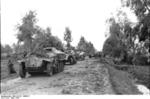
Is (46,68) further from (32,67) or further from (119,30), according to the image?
(119,30)

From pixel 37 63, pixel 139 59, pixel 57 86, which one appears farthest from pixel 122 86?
pixel 139 59

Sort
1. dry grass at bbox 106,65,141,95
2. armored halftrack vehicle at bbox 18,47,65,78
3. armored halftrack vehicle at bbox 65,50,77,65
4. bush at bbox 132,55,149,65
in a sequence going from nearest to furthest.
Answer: dry grass at bbox 106,65,141,95 < armored halftrack vehicle at bbox 18,47,65,78 < armored halftrack vehicle at bbox 65,50,77,65 < bush at bbox 132,55,149,65

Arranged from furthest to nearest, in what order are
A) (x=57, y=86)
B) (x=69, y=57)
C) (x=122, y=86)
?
(x=69, y=57)
(x=122, y=86)
(x=57, y=86)

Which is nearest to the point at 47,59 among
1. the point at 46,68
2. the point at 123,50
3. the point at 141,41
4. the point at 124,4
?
the point at 46,68

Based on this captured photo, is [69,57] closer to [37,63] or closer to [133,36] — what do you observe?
[37,63]

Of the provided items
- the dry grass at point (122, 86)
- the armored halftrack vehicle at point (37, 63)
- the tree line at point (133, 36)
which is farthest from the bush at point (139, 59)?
the armored halftrack vehicle at point (37, 63)

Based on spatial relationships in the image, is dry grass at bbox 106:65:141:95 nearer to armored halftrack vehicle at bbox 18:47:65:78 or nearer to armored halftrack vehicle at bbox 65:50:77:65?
armored halftrack vehicle at bbox 18:47:65:78

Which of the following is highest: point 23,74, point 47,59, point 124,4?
point 124,4

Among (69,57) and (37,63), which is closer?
(37,63)

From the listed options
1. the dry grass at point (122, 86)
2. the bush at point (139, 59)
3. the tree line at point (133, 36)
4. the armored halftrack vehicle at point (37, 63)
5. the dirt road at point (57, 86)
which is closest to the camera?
the dirt road at point (57, 86)

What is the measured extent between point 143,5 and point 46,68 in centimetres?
724

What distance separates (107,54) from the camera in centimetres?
2942

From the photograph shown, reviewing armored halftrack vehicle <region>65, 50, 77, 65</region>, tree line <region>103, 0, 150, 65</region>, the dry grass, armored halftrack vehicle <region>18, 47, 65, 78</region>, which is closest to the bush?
tree line <region>103, 0, 150, 65</region>

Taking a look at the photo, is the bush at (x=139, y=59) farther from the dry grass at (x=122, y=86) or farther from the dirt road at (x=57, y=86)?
the dirt road at (x=57, y=86)
